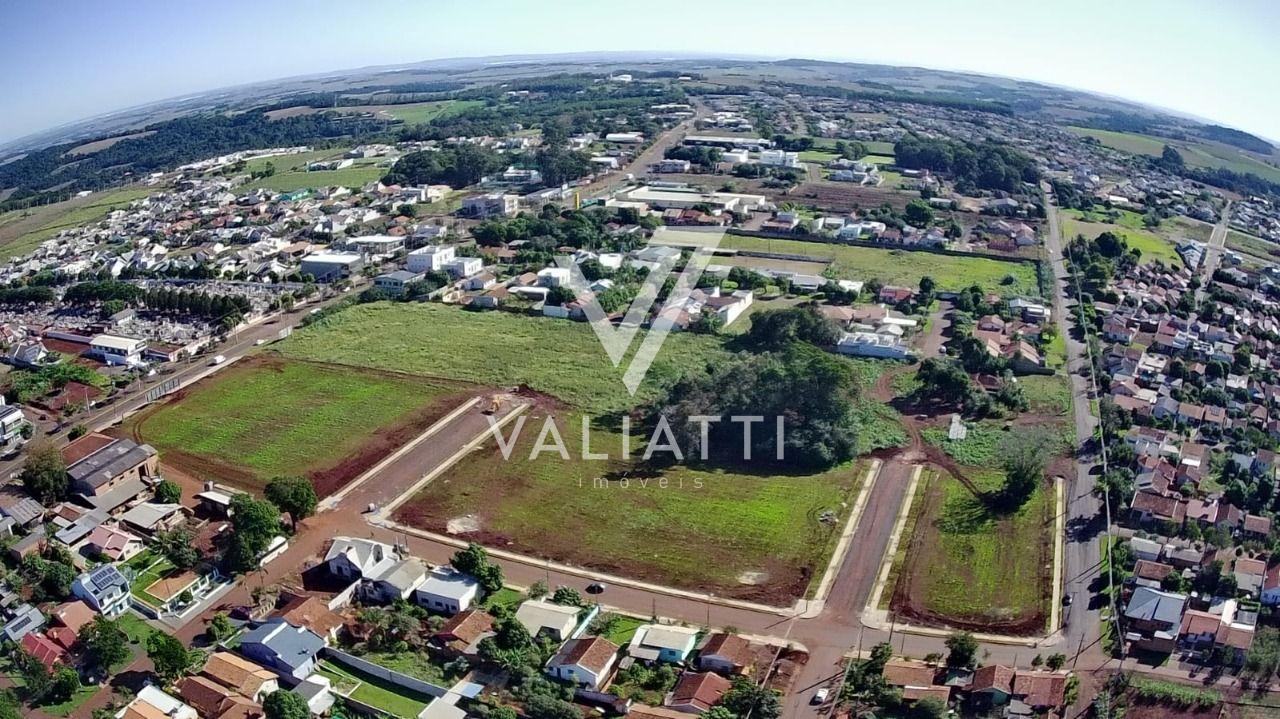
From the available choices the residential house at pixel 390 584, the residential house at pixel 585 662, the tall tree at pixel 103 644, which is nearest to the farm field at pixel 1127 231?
the residential house at pixel 585 662

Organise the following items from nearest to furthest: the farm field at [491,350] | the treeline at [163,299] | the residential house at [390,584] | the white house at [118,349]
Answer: the residential house at [390,584], the farm field at [491,350], the white house at [118,349], the treeline at [163,299]

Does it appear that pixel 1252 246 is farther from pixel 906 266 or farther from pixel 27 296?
pixel 27 296

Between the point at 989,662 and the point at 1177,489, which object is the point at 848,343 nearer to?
the point at 1177,489

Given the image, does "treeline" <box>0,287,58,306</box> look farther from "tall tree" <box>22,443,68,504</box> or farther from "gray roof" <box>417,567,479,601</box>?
"gray roof" <box>417,567,479,601</box>

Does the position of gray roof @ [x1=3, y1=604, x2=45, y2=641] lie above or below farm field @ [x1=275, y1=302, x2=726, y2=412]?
below

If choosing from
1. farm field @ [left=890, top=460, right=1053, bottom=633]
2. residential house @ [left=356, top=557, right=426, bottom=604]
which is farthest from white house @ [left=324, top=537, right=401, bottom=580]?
farm field @ [left=890, top=460, right=1053, bottom=633]

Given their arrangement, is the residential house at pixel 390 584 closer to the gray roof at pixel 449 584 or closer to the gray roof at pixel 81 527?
the gray roof at pixel 449 584
